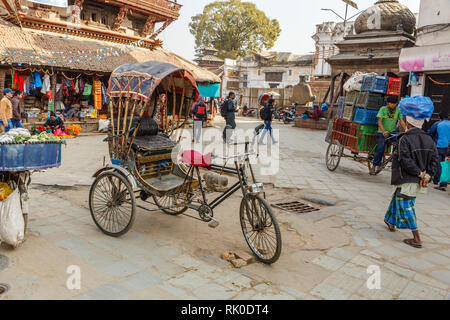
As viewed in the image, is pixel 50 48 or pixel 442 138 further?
pixel 50 48

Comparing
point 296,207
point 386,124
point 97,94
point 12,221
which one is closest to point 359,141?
point 386,124

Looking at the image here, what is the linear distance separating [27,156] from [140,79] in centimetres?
166

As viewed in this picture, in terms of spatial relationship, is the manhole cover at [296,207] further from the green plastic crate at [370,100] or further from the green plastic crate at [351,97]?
the green plastic crate at [351,97]

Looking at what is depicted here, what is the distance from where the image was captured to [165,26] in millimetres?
22938

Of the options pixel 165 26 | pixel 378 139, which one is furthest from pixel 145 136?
pixel 165 26

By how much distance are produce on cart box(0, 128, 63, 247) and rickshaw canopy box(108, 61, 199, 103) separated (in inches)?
43.4

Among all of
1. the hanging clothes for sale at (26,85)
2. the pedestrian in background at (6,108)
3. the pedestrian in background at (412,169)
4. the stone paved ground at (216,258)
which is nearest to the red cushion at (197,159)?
the stone paved ground at (216,258)

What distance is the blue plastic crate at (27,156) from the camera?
12.3 ft

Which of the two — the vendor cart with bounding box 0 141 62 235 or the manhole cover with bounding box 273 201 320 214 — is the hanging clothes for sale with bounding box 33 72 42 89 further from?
the manhole cover with bounding box 273 201 320 214

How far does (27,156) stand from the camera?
389cm

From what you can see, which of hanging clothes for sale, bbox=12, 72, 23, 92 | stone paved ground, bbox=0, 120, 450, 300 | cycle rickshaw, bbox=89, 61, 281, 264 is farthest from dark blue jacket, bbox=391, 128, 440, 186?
hanging clothes for sale, bbox=12, 72, 23, 92

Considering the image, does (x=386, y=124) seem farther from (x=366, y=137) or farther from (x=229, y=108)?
(x=229, y=108)
